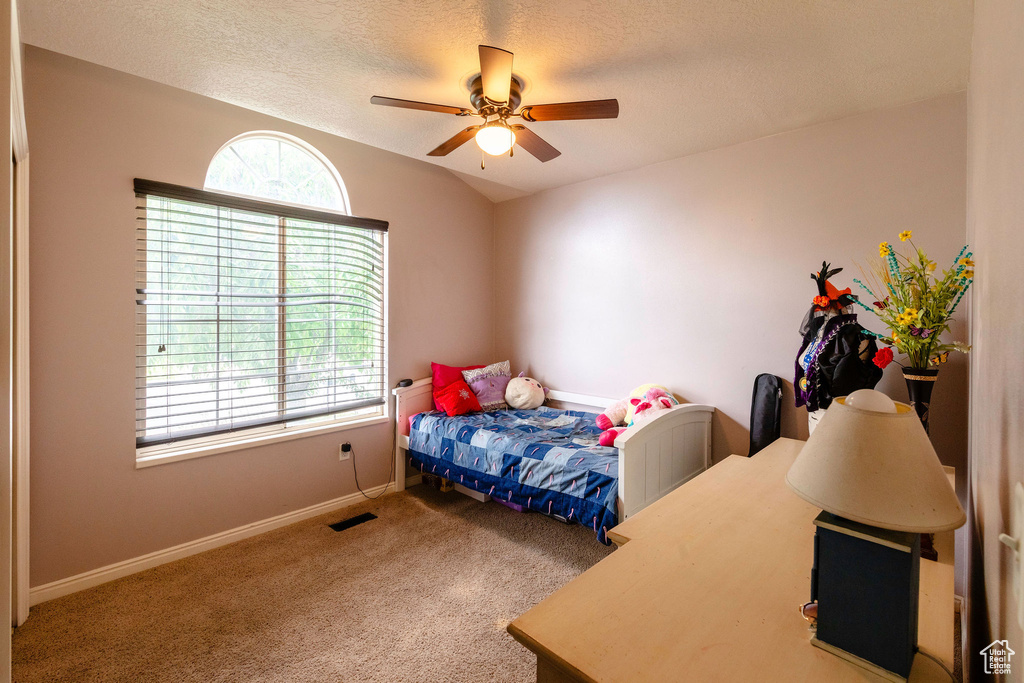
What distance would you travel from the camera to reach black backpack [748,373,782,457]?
268cm

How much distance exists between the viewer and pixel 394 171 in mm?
3523

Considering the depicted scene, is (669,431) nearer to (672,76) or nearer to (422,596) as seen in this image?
(422,596)

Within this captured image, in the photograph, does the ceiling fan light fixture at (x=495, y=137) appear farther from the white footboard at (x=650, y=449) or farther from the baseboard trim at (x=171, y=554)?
the baseboard trim at (x=171, y=554)

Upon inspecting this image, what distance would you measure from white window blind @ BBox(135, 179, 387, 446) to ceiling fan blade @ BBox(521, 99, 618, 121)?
1773 millimetres

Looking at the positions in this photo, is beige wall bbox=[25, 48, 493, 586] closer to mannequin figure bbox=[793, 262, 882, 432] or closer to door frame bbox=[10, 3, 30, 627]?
door frame bbox=[10, 3, 30, 627]

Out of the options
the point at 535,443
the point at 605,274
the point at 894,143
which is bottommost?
the point at 535,443

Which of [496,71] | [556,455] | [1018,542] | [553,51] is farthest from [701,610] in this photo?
[553,51]

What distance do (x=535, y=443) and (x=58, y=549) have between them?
7.99 ft

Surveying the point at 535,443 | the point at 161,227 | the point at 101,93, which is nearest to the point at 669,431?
the point at 535,443

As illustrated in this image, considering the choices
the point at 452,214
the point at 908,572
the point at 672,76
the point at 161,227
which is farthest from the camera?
the point at 452,214

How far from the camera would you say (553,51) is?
1912 mm

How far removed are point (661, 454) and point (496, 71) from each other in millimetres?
2045
